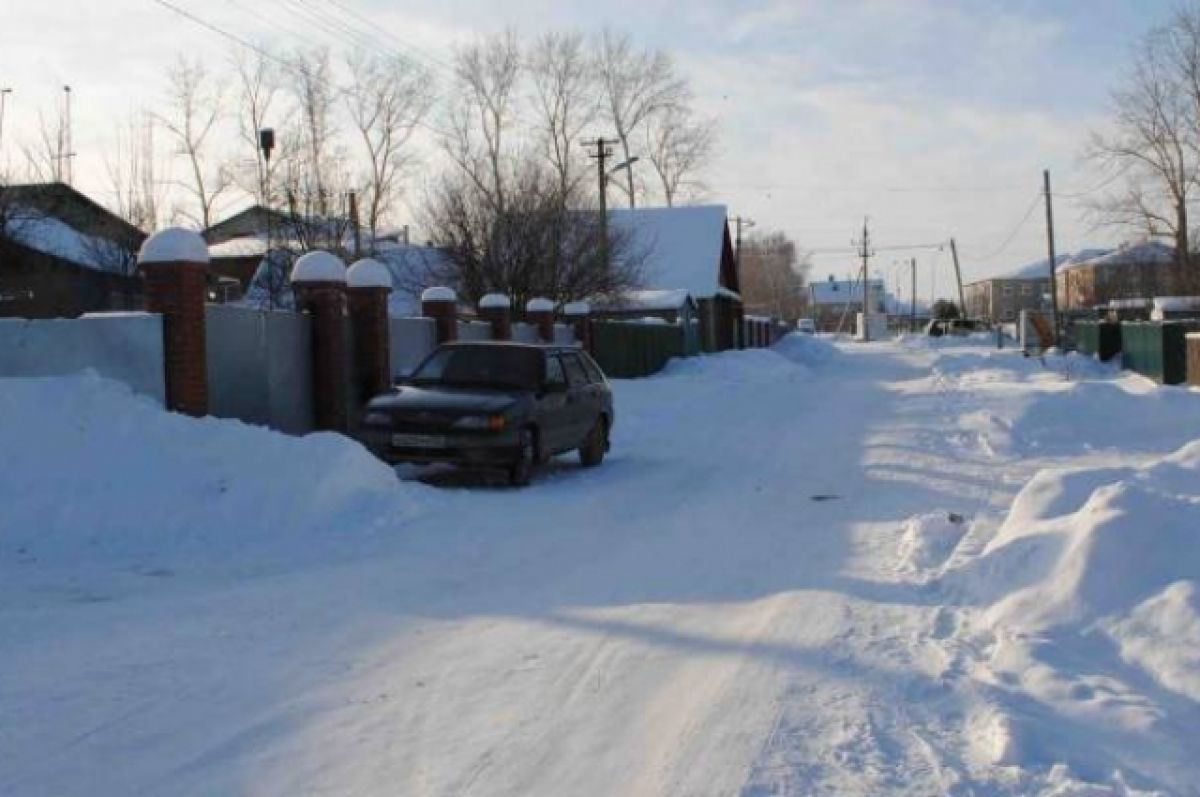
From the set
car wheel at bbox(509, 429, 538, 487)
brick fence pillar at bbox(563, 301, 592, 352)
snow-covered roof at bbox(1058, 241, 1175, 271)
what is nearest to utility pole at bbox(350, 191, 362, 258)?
brick fence pillar at bbox(563, 301, 592, 352)

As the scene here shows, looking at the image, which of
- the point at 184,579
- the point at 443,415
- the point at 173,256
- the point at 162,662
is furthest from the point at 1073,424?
the point at 162,662

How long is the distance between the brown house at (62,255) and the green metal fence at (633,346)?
42.0ft

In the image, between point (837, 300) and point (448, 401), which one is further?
point (837, 300)

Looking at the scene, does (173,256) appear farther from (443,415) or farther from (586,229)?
(586,229)

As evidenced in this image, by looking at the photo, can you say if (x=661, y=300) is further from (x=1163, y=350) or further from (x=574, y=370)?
(x=574, y=370)

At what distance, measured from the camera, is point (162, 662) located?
6.16m

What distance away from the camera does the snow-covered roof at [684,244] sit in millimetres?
58531

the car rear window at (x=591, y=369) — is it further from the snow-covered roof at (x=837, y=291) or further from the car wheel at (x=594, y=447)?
the snow-covered roof at (x=837, y=291)

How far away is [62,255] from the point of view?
4450 cm

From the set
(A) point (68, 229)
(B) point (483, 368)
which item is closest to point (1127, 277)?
(A) point (68, 229)

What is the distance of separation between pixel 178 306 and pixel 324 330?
357 cm

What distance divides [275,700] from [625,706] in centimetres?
157

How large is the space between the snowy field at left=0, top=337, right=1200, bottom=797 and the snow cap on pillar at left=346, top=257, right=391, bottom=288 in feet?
19.4

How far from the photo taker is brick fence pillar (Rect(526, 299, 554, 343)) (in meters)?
27.7
